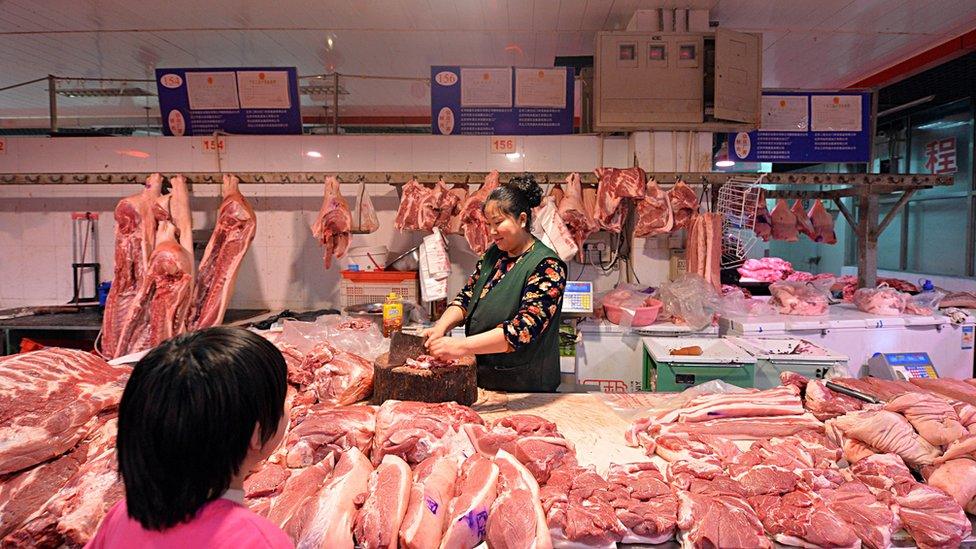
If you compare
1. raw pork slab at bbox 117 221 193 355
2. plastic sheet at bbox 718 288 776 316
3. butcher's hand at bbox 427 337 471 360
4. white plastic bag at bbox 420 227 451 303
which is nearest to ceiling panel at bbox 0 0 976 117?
white plastic bag at bbox 420 227 451 303

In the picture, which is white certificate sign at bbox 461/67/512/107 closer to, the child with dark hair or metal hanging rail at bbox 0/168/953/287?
metal hanging rail at bbox 0/168/953/287

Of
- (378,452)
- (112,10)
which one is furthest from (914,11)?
(112,10)

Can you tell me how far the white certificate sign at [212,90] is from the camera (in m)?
5.55

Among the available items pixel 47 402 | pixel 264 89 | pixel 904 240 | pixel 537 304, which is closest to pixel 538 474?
pixel 537 304

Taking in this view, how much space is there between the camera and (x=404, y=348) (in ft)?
8.33

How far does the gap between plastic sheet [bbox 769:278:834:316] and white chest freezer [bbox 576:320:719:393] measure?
89 centimetres

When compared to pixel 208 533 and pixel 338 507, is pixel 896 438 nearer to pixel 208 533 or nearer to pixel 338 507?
pixel 338 507

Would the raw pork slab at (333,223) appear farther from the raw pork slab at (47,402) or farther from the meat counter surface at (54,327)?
the raw pork slab at (47,402)

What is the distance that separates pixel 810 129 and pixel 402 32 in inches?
180

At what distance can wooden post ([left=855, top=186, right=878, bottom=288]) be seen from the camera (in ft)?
17.8

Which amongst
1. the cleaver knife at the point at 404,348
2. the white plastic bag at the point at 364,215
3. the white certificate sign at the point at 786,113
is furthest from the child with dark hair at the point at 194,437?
the white certificate sign at the point at 786,113

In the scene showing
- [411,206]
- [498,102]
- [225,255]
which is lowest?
[225,255]

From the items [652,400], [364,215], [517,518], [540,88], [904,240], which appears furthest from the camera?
[904,240]

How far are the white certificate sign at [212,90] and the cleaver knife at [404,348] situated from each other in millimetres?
4320
